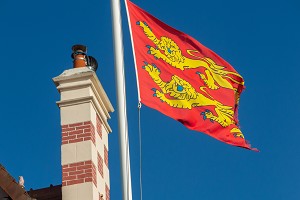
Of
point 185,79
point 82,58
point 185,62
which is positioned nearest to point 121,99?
point 185,79

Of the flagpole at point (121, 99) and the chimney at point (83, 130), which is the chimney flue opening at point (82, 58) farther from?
the flagpole at point (121, 99)

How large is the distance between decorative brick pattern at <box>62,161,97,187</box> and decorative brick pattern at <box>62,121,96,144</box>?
0.44 metres

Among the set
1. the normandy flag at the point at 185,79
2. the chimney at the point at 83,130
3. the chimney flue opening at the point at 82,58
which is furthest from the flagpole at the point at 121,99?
the chimney flue opening at the point at 82,58

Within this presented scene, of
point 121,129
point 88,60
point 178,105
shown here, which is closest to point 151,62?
point 178,105

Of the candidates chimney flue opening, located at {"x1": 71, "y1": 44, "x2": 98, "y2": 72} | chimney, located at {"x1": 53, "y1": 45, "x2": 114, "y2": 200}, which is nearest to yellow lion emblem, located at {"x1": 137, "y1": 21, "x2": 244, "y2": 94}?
chimney, located at {"x1": 53, "y1": 45, "x2": 114, "y2": 200}

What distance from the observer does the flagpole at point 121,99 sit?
36.8 ft

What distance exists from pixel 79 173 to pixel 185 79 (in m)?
2.13

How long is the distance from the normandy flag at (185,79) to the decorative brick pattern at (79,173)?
1842 millimetres

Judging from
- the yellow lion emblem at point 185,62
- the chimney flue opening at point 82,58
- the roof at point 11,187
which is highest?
the chimney flue opening at point 82,58

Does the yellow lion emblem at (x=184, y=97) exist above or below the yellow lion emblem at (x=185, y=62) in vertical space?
below

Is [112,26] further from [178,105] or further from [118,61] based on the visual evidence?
[178,105]

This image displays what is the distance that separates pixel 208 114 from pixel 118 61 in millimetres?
1607

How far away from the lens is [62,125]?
551 inches

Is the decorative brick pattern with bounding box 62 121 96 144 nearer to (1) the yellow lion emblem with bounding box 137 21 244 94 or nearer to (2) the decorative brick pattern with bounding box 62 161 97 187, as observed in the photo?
(2) the decorative brick pattern with bounding box 62 161 97 187
